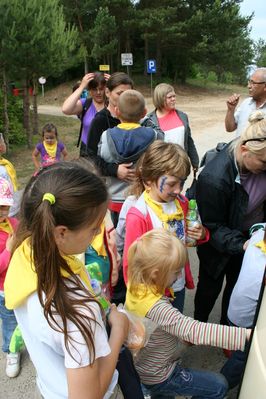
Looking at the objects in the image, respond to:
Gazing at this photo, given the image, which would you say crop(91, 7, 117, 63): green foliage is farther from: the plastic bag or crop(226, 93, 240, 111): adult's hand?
the plastic bag

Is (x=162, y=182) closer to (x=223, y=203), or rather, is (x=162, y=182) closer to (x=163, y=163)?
(x=163, y=163)

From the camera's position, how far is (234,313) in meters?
2.09

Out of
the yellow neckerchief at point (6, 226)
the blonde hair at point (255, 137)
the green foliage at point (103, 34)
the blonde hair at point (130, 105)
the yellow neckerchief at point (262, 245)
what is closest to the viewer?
the yellow neckerchief at point (262, 245)

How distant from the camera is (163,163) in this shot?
229 centimetres

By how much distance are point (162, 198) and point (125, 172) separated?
0.72 meters

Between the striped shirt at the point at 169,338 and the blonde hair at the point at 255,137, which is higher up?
the blonde hair at the point at 255,137

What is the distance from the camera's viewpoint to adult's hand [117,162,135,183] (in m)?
3.02

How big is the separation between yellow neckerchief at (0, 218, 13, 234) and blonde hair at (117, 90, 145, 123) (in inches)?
45.5

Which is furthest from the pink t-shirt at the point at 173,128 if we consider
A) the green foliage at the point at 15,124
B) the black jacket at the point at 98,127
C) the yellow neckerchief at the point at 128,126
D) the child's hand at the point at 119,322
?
the green foliage at the point at 15,124

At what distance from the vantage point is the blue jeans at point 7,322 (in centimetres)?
272

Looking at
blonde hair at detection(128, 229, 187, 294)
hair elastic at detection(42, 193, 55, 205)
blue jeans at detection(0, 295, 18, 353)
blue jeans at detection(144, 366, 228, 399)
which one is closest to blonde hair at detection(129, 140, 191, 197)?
blonde hair at detection(128, 229, 187, 294)

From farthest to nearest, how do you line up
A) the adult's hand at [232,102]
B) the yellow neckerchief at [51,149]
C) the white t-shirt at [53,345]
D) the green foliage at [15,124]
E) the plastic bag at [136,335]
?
the green foliage at [15,124] → the yellow neckerchief at [51,149] → the adult's hand at [232,102] → the plastic bag at [136,335] → the white t-shirt at [53,345]

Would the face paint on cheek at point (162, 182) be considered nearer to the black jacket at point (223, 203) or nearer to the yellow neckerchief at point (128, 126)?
the black jacket at point (223, 203)

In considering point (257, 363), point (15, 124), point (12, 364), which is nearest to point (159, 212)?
point (257, 363)
